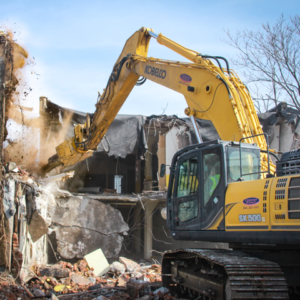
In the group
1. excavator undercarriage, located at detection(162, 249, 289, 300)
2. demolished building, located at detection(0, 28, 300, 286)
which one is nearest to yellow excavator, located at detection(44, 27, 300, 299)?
excavator undercarriage, located at detection(162, 249, 289, 300)

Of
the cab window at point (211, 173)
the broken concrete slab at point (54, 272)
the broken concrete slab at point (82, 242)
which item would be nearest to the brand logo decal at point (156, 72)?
the cab window at point (211, 173)

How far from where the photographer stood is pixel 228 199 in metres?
4.42

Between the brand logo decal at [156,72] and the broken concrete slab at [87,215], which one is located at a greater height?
the brand logo decal at [156,72]

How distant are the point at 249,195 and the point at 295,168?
2.12ft

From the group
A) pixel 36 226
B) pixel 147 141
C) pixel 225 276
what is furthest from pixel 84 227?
pixel 225 276

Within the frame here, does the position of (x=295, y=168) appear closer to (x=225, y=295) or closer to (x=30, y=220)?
(x=225, y=295)

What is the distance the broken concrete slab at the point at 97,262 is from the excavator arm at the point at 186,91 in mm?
4031

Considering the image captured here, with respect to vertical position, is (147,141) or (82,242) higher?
(147,141)

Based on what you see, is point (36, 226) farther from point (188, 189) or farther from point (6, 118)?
point (188, 189)

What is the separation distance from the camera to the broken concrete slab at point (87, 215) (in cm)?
1133

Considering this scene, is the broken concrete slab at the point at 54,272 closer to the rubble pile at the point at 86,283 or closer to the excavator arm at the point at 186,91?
the rubble pile at the point at 86,283

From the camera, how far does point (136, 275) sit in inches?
385

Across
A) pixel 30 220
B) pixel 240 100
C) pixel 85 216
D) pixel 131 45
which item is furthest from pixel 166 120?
pixel 240 100

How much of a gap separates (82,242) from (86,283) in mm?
2654
